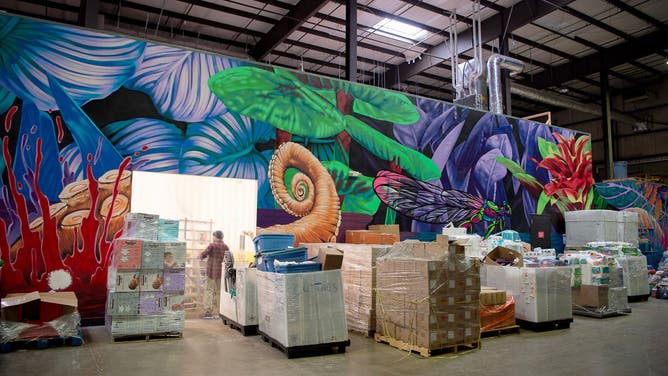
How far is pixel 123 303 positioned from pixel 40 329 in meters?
0.97

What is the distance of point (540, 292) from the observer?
23.7 ft

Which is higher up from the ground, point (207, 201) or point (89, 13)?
point (89, 13)

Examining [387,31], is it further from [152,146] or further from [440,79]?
[152,146]

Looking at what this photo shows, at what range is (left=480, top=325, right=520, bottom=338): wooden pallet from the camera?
6727mm

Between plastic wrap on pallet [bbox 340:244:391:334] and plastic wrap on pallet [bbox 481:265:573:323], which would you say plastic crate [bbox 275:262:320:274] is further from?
plastic wrap on pallet [bbox 481:265:573:323]

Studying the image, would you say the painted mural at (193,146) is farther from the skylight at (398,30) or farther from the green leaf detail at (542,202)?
the skylight at (398,30)

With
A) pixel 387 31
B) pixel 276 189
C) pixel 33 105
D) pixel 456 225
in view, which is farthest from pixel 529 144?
pixel 33 105

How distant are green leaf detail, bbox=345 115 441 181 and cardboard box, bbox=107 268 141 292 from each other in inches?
208

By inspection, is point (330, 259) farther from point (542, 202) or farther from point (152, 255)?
point (542, 202)

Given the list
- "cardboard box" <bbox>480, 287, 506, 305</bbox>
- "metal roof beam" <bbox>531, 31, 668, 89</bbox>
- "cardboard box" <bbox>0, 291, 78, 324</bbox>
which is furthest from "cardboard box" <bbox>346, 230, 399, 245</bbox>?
"metal roof beam" <bbox>531, 31, 668, 89</bbox>

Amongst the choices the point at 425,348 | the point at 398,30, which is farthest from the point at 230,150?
the point at 398,30

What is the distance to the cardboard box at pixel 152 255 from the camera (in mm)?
6332

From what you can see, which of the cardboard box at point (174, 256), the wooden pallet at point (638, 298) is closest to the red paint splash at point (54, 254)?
the cardboard box at point (174, 256)

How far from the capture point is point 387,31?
13.3 m
